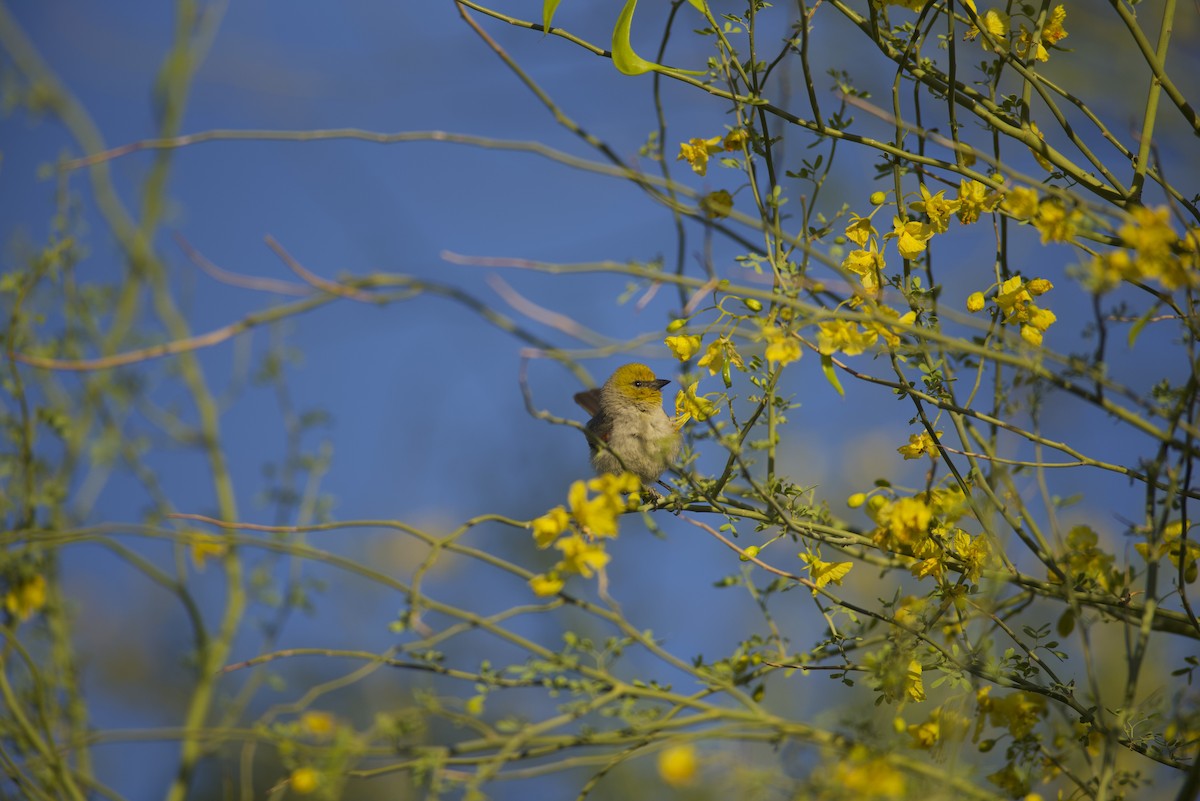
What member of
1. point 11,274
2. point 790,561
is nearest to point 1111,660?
point 790,561

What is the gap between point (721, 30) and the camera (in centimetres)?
188

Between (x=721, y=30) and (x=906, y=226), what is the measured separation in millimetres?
510

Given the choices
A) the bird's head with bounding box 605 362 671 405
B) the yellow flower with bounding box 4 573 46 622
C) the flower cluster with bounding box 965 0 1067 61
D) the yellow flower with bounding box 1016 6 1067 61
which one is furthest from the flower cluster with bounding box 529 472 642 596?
the bird's head with bounding box 605 362 671 405

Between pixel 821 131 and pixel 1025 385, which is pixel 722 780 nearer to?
pixel 1025 385

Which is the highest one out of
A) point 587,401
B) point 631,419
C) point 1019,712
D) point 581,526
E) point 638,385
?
point 587,401

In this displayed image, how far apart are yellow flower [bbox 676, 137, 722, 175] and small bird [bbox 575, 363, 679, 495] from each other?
1825 millimetres

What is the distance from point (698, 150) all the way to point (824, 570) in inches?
34.2

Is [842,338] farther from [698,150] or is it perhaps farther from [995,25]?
[995,25]

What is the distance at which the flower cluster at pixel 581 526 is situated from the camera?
150 centimetres

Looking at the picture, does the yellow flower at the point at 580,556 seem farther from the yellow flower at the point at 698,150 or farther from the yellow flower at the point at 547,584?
the yellow flower at the point at 698,150

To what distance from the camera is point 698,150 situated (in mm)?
2020

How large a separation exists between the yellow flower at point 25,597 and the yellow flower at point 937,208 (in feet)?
8.36

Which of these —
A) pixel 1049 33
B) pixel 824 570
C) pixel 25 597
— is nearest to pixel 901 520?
pixel 824 570

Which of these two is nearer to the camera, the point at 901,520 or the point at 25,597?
the point at 901,520
